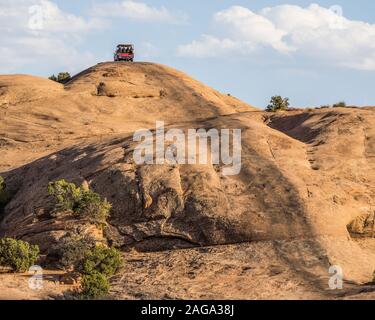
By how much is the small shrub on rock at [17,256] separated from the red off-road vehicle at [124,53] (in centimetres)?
4204

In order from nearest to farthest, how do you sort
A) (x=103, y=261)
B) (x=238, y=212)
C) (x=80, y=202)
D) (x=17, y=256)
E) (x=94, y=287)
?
(x=94, y=287)
(x=103, y=261)
(x=17, y=256)
(x=238, y=212)
(x=80, y=202)

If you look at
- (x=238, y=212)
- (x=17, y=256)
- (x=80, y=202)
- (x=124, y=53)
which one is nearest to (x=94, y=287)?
(x=17, y=256)

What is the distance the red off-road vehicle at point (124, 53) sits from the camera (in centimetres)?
6309

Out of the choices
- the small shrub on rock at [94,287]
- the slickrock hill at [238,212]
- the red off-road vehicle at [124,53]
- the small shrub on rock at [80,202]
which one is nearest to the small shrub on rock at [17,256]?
the slickrock hill at [238,212]

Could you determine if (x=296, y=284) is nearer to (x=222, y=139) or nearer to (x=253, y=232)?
(x=253, y=232)

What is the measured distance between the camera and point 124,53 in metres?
63.4

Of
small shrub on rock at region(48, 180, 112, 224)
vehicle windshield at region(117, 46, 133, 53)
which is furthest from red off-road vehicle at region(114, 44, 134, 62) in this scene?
small shrub on rock at region(48, 180, 112, 224)

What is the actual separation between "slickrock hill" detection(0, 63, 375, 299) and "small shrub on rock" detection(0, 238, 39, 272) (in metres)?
1.73

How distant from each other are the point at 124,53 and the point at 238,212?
41471 millimetres

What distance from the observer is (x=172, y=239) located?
2452 cm

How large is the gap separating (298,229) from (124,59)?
42.4m

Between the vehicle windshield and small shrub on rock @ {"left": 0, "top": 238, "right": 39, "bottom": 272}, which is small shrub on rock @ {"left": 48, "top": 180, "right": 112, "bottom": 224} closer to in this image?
small shrub on rock @ {"left": 0, "top": 238, "right": 39, "bottom": 272}

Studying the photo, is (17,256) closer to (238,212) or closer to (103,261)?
(103,261)

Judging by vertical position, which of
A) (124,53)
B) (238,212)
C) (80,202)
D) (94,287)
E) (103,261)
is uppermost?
(124,53)
